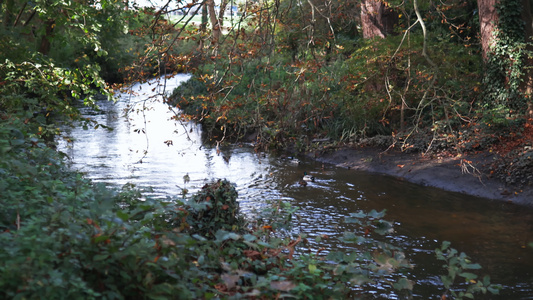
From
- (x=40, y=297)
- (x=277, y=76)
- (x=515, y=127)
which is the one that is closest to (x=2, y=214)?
(x=40, y=297)

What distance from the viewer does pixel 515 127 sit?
1128 cm

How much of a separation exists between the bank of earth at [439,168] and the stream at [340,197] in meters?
0.31

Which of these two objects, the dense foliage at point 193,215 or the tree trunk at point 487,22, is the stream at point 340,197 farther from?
the tree trunk at point 487,22

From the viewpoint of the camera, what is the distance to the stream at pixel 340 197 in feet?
22.5

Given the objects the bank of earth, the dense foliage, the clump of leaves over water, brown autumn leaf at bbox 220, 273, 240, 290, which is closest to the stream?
the bank of earth

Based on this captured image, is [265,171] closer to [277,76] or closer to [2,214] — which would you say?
[277,76]

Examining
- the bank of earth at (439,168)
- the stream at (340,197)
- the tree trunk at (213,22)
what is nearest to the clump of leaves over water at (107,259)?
the stream at (340,197)

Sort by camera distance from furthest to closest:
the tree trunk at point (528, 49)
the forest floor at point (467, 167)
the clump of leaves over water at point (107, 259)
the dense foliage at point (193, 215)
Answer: the tree trunk at point (528, 49)
the forest floor at point (467, 167)
the dense foliage at point (193, 215)
the clump of leaves over water at point (107, 259)

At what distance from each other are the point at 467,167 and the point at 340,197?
3.09 m

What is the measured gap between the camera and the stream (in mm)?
6844

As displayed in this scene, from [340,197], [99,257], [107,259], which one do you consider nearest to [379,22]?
[340,197]

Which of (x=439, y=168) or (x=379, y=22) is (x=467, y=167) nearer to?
(x=439, y=168)

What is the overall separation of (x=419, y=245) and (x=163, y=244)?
17.5 ft

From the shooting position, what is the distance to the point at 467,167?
10.9 meters
